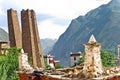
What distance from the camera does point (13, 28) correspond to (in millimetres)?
139375

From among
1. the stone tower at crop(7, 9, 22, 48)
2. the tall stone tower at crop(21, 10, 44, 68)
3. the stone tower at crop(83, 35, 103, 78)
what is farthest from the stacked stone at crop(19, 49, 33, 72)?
the stone tower at crop(7, 9, 22, 48)

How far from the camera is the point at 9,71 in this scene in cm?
9356

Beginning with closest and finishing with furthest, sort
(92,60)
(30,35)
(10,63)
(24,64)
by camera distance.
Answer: (92,60) → (24,64) → (10,63) → (30,35)

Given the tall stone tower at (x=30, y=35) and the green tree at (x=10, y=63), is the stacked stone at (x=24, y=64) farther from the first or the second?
the tall stone tower at (x=30, y=35)

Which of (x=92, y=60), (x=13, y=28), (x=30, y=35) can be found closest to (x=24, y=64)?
(x=92, y=60)

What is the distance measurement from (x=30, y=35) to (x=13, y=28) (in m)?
5.56

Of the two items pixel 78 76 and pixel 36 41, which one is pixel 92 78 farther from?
pixel 36 41

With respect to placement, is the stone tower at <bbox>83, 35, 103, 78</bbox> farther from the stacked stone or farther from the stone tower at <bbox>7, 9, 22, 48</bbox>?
the stone tower at <bbox>7, 9, 22, 48</bbox>

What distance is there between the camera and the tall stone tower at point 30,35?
136m

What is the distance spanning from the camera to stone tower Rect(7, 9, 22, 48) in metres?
138

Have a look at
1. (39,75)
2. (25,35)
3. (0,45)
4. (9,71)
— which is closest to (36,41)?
(25,35)

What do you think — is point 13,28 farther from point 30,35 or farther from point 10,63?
point 10,63

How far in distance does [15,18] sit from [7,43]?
30.8ft

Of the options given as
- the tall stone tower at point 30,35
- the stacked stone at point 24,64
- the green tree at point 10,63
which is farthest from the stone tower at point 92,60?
the tall stone tower at point 30,35
